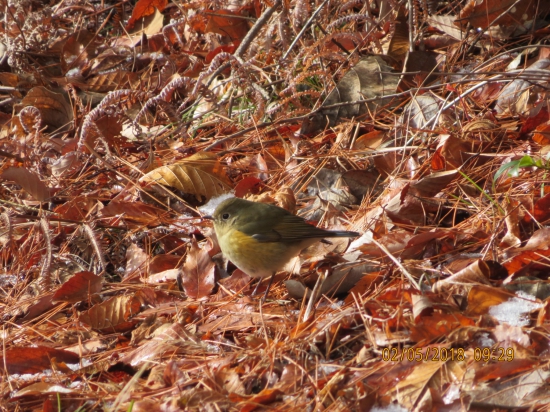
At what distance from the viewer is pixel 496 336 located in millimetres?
2674

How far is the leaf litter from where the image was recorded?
9.07 feet

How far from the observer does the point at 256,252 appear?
12.8 feet

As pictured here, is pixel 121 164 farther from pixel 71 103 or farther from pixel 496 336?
pixel 496 336

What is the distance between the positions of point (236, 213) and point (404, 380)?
188 cm

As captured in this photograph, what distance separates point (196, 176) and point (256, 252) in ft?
3.46

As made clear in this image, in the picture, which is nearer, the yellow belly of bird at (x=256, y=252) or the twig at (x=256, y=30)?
the yellow belly of bird at (x=256, y=252)

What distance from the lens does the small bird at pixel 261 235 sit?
12.8 feet

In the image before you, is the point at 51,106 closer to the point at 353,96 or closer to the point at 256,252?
the point at 353,96

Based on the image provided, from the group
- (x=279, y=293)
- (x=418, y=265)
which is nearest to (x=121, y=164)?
(x=279, y=293)

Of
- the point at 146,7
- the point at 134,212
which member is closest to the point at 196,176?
the point at 134,212
